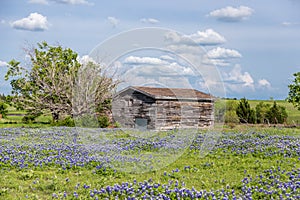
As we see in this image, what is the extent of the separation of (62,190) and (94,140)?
30.9 ft

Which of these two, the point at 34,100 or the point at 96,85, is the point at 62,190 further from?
the point at 34,100

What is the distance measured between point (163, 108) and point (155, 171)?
16.8 metres

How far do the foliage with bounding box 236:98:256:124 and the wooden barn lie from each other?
32.7 ft

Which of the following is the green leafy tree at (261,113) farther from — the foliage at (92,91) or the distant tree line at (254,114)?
the foliage at (92,91)

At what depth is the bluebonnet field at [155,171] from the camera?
8.27 meters

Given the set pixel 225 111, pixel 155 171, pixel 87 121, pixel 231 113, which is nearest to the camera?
pixel 155 171

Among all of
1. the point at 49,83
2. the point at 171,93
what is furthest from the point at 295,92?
the point at 49,83

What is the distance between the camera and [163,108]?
90.7ft

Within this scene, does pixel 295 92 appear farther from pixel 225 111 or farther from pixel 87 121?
pixel 87 121

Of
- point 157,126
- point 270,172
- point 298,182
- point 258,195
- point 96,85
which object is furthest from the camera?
point 96,85

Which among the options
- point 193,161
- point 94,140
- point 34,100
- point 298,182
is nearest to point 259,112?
point 34,100

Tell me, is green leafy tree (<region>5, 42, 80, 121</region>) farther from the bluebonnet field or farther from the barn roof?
the bluebonnet field

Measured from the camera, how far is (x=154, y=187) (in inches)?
334

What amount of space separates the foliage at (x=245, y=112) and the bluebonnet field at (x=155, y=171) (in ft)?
78.2
